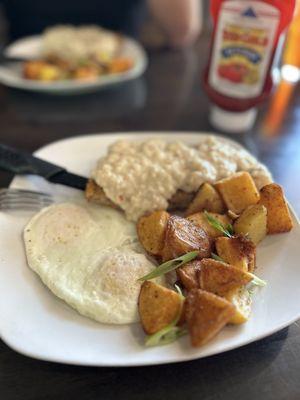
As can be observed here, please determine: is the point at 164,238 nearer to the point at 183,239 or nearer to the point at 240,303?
the point at 183,239

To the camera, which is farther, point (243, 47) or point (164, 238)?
point (243, 47)

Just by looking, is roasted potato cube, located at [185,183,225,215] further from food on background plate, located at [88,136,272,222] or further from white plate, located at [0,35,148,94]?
white plate, located at [0,35,148,94]

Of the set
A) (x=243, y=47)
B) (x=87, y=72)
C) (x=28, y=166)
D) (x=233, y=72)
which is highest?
(x=243, y=47)

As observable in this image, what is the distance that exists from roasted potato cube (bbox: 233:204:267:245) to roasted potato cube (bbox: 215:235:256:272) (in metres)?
0.06

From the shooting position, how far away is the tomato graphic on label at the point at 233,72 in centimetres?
175

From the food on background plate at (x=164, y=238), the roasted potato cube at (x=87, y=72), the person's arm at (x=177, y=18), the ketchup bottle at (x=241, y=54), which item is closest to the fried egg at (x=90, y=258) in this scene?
the food on background plate at (x=164, y=238)

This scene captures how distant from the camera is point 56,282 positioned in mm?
1099

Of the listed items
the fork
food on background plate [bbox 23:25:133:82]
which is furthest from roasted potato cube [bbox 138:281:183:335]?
food on background plate [bbox 23:25:133:82]

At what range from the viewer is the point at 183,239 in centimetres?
115

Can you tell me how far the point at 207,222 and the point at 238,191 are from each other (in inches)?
6.0

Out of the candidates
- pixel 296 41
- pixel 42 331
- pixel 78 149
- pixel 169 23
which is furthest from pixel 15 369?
pixel 169 23

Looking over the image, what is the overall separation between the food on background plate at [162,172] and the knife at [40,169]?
9cm

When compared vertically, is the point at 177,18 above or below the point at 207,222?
above

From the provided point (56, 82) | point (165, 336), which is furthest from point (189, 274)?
point (56, 82)
